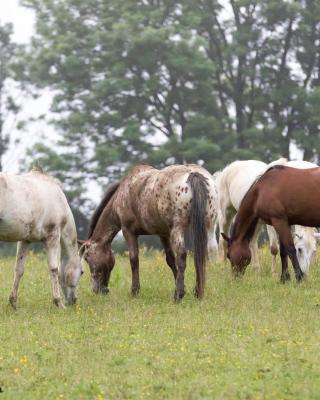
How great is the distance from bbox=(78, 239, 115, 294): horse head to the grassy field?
244mm

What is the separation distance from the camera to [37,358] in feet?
31.8

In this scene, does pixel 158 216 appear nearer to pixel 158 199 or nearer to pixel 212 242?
pixel 158 199

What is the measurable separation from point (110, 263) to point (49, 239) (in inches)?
75.3

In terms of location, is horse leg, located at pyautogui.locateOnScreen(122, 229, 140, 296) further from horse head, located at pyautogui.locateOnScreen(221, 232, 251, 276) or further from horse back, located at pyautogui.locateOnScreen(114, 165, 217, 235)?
horse head, located at pyautogui.locateOnScreen(221, 232, 251, 276)

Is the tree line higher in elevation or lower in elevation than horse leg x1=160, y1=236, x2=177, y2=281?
higher

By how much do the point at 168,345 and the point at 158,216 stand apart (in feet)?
11.8

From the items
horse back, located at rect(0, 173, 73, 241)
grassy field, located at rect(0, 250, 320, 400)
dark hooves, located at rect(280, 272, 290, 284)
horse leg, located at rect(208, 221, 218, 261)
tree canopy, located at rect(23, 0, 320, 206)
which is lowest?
grassy field, located at rect(0, 250, 320, 400)

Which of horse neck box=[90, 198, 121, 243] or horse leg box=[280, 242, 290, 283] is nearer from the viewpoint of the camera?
horse leg box=[280, 242, 290, 283]

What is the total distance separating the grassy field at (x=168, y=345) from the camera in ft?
27.7

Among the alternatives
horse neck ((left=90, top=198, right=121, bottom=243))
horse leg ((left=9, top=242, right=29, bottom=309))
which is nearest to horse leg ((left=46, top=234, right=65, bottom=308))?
horse leg ((left=9, top=242, right=29, bottom=309))

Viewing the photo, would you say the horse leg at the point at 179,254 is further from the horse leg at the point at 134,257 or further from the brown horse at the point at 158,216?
the horse leg at the point at 134,257

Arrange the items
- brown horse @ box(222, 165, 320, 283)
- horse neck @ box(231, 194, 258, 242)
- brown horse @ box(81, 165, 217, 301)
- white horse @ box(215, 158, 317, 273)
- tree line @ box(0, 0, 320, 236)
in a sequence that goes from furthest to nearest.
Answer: tree line @ box(0, 0, 320, 236)
white horse @ box(215, 158, 317, 273)
horse neck @ box(231, 194, 258, 242)
brown horse @ box(222, 165, 320, 283)
brown horse @ box(81, 165, 217, 301)

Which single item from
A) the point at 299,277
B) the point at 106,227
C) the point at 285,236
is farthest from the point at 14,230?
the point at 299,277

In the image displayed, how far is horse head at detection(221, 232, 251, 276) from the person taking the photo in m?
14.6
